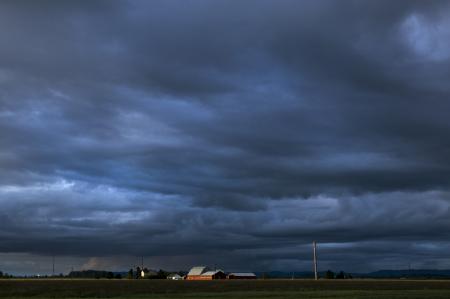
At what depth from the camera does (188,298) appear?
3071 inches

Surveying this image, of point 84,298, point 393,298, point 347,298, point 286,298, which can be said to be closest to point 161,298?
point 84,298

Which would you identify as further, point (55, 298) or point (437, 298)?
point (55, 298)

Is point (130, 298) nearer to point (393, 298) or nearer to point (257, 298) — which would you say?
point (257, 298)

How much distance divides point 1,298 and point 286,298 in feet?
113

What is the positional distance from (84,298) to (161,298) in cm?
983

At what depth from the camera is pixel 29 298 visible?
78.8 metres

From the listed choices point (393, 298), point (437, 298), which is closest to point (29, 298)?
point (393, 298)

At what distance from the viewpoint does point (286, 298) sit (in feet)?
242

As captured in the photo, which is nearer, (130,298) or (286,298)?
(286,298)

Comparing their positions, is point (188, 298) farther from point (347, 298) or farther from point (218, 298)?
point (347, 298)

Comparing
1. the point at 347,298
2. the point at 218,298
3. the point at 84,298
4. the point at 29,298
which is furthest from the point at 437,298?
the point at 29,298

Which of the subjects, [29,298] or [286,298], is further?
[29,298]

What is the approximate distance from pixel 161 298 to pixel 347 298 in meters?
22.3

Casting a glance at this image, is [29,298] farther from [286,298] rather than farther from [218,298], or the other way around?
[286,298]
